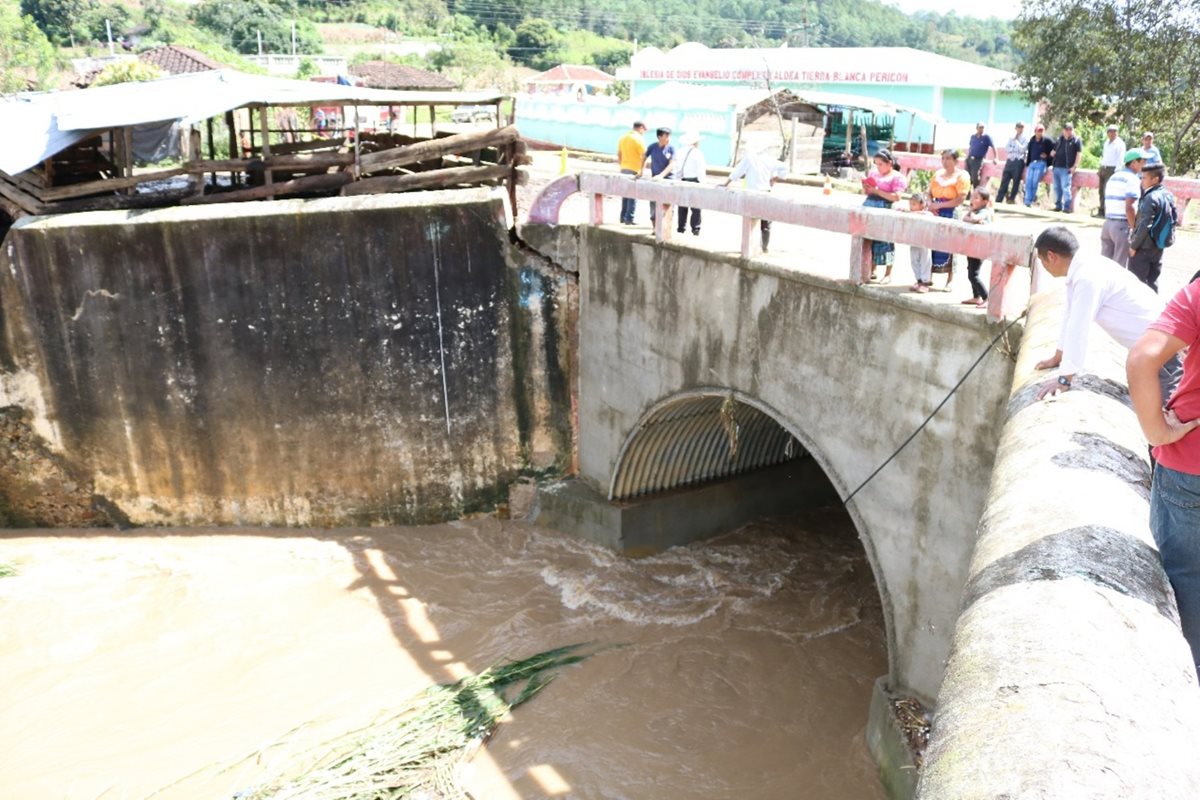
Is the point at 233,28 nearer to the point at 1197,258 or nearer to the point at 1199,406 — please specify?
the point at 1197,258

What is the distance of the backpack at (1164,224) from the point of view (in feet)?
25.7

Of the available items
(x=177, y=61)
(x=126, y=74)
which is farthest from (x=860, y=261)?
(x=177, y=61)

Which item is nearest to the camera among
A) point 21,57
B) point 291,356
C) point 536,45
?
point 291,356

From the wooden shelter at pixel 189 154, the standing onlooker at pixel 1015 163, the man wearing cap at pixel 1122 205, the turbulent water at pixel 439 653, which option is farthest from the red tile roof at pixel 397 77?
the man wearing cap at pixel 1122 205

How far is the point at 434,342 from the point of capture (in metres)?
11.7

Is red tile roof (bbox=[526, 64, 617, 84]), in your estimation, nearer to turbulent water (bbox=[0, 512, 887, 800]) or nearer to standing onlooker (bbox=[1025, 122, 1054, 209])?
standing onlooker (bbox=[1025, 122, 1054, 209])

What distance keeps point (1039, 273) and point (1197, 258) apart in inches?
226

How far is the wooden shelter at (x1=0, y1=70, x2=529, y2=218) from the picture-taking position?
10.9 meters

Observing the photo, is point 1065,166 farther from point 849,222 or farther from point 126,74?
point 126,74

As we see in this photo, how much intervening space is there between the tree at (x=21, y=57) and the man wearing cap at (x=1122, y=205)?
82.7 ft

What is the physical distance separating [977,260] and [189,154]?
9128 millimetres

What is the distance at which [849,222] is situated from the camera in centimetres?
755

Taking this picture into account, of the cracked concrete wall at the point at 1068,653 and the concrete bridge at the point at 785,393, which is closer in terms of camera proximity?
the cracked concrete wall at the point at 1068,653

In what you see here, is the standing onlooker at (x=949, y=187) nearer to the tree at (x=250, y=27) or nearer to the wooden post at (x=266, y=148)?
the wooden post at (x=266, y=148)
